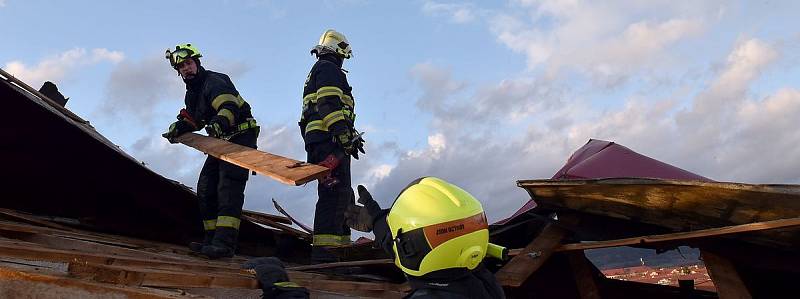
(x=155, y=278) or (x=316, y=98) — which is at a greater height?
(x=316, y=98)

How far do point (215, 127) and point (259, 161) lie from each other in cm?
77

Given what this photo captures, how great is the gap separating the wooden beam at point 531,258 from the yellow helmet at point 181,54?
3.00 metres

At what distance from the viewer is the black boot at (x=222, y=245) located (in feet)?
13.1

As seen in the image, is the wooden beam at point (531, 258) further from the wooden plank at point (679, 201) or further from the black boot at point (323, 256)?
the black boot at point (323, 256)

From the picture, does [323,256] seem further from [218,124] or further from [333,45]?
[333,45]

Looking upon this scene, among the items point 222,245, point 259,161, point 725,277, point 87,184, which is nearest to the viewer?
point 725,277

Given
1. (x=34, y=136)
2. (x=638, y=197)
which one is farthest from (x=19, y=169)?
(x=638, y=197)

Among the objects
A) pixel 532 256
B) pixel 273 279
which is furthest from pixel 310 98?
pixel 273 279

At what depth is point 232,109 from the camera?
4582mm

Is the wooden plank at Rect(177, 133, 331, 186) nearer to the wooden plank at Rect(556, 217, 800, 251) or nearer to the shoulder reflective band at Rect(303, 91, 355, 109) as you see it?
the shoulder reflective band at Rect(303, 91, 355, 109)

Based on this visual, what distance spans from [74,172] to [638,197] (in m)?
5.33

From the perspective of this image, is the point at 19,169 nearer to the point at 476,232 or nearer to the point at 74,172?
the point at 74,172

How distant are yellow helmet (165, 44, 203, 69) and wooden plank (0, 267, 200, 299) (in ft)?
10.5

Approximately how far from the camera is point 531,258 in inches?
139
